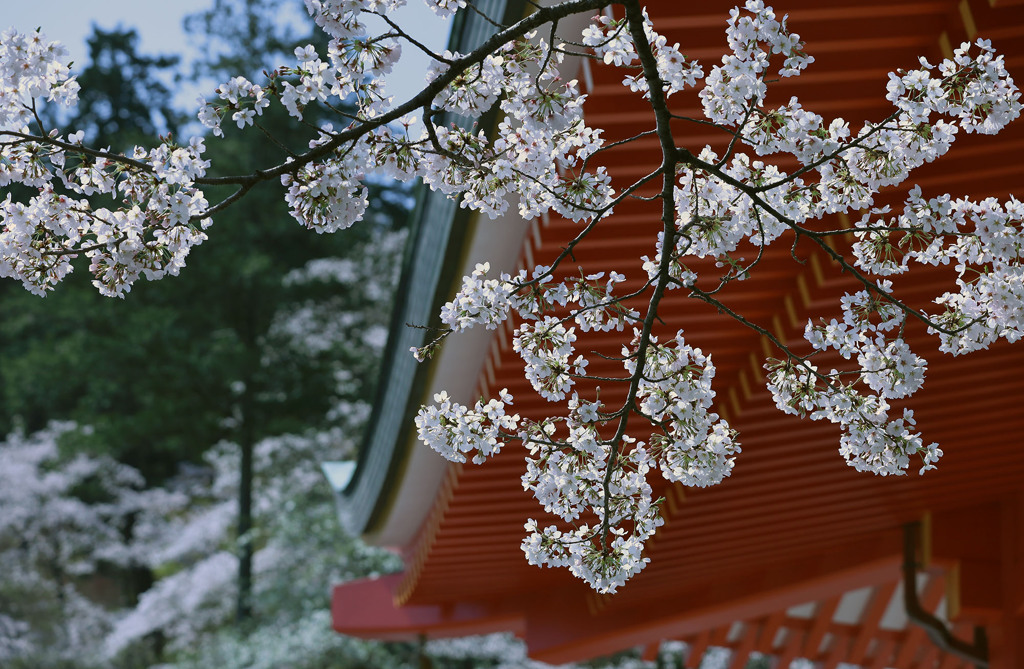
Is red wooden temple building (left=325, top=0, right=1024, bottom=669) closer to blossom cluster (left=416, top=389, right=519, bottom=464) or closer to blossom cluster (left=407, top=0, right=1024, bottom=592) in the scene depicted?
blossom cluster (left=407, top=0, right=1024, bottom=592)

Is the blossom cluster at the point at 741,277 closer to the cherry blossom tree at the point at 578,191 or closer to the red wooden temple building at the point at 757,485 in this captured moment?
the cherry blossom tree at the point at 578,191

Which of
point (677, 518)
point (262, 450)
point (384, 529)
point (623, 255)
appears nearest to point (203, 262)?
point (262, 450)

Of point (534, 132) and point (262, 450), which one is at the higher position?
point (262, 450)

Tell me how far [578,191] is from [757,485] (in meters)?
2.14

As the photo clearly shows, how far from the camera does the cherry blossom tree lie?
4.35 ft

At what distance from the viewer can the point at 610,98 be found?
6.18ft

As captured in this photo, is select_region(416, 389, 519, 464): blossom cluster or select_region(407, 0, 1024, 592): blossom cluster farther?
→ select_region(416, 389, 519, 464): blossom cluster

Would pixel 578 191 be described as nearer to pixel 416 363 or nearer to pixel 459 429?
pixel 459 429

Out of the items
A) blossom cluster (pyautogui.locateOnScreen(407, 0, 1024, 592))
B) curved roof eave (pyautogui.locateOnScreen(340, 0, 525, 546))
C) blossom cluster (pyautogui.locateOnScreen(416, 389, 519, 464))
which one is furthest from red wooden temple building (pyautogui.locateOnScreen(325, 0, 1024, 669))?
blossom cluster (pyautogui.locateOnScreen(416, 389, 519, 464))

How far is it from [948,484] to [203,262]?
38.4 ft

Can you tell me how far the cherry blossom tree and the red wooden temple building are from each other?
39 centimetres

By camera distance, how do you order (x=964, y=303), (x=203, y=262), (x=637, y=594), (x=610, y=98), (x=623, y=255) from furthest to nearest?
(x=203, y=262)
(x=637, y=594)
(x=623, y=255)
(x=610, y=98)
(x=964, y=303)

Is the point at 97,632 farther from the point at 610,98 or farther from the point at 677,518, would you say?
the point at 610,98

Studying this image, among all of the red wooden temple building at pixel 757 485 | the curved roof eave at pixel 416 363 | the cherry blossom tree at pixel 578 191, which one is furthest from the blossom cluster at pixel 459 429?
the red wooden temple building at pixel 757 485
